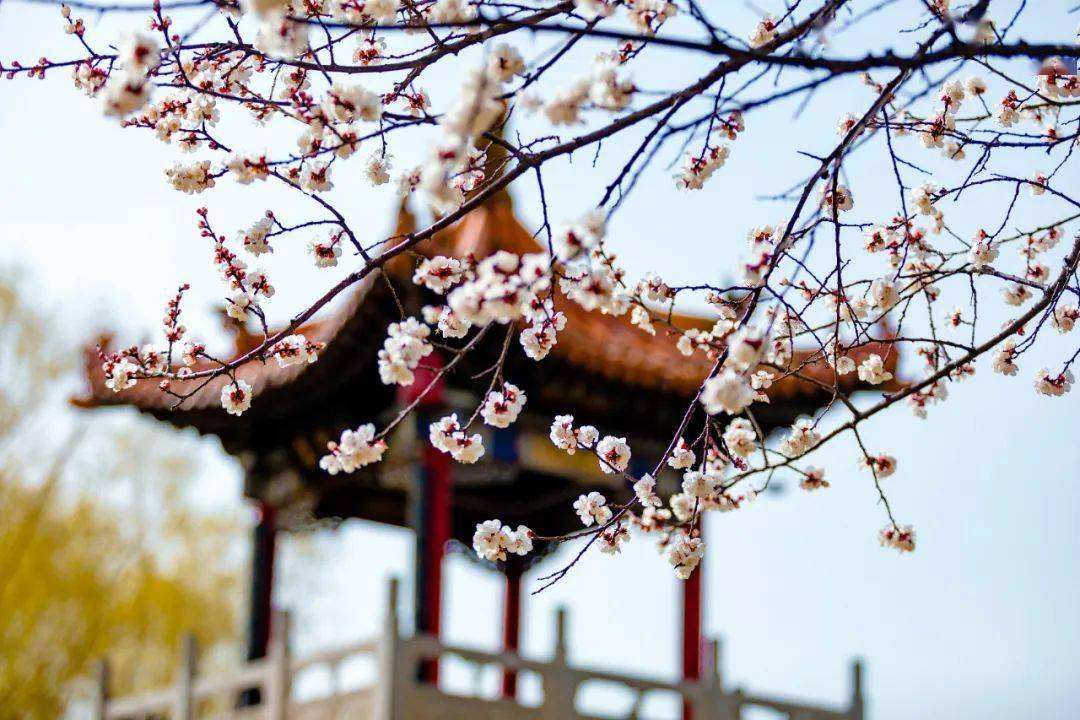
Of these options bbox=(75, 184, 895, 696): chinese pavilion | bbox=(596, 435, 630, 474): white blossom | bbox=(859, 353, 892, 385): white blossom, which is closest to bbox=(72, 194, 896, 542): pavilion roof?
bbox=(75, 184, 895, 696): chinese pavilion

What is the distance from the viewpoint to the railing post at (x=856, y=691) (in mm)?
8484

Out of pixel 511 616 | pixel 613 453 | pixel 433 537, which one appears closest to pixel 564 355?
pixel 433 537

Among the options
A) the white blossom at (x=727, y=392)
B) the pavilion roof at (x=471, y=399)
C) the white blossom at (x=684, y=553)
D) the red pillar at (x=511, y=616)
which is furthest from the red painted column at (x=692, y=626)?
the white blossom at (x=727, y=392)

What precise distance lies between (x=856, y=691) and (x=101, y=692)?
459 centimetres

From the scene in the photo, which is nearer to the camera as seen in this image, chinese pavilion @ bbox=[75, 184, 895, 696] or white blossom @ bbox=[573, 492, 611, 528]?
white blossom @ bbox=[573, 492, 611, 528]

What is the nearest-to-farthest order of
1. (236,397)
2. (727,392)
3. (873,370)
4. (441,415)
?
1. (727,392)
2. (236,397)
3. (873,370)
4. (441,415)

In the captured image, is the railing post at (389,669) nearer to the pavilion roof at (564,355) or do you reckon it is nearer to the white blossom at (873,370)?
the pavilion roof at (564,355)

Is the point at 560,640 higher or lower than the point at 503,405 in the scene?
higher

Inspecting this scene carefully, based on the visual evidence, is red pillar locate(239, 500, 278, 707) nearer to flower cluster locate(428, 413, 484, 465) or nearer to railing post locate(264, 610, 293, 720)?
railing post locate(264, 610, 293, 720)

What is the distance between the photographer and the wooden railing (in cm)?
709

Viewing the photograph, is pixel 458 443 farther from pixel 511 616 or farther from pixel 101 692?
pixel 101 692

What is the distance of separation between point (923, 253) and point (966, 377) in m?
0.46

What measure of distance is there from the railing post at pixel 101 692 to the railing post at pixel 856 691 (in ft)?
14.7

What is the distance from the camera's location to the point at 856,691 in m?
8.52
